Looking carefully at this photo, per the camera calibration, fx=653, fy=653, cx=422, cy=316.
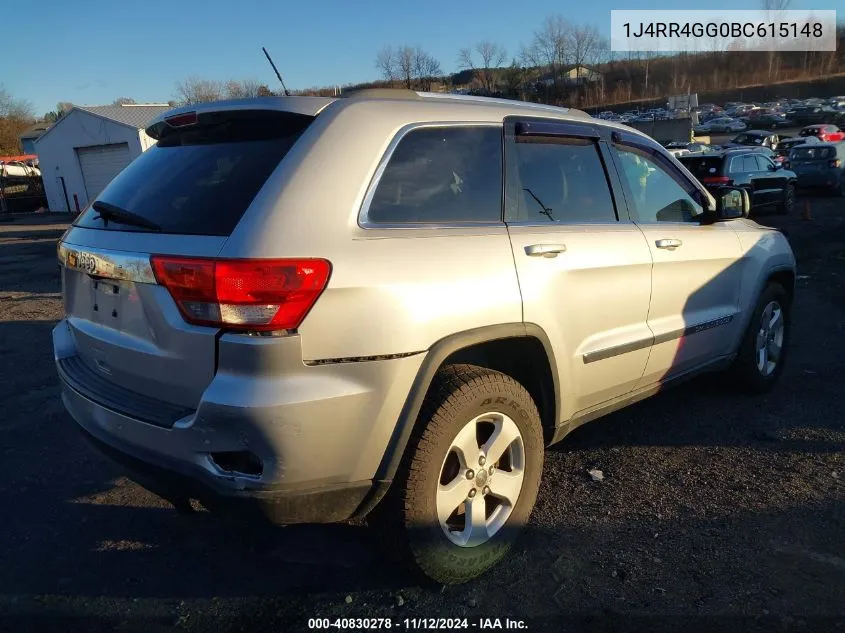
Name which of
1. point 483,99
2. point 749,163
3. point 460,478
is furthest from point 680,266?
point 749,163

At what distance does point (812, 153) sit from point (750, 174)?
5086mm

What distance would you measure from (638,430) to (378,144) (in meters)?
2.78

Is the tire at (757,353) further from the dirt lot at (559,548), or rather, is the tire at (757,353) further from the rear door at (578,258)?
the rear door at (578,258)

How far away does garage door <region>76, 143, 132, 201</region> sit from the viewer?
28.7 meters

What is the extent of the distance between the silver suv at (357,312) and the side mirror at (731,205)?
1112 millimetres

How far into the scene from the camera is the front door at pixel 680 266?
360 cm

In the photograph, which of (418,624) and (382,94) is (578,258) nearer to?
(382,94)

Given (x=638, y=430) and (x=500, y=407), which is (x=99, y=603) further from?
(x=638, y=430)

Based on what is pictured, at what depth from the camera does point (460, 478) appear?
104 inches

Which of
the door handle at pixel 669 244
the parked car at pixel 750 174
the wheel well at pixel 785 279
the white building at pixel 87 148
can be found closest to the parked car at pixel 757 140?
the parked car at pixel 750 174

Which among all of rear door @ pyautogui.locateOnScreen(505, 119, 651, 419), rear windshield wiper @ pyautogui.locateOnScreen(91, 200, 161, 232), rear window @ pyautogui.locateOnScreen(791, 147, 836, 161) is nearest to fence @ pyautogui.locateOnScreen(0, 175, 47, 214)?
rear window @ pyautogui.locateOnScreen(791, 147, 836, 161)

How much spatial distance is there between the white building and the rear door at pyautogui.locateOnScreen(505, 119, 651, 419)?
27122 millimetres

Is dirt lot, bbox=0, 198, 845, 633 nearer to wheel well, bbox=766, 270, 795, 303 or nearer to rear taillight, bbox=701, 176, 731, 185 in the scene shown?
wheel well, bbox=766, 270, 795, 303

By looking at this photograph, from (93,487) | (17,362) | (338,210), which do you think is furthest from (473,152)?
(17,362)
